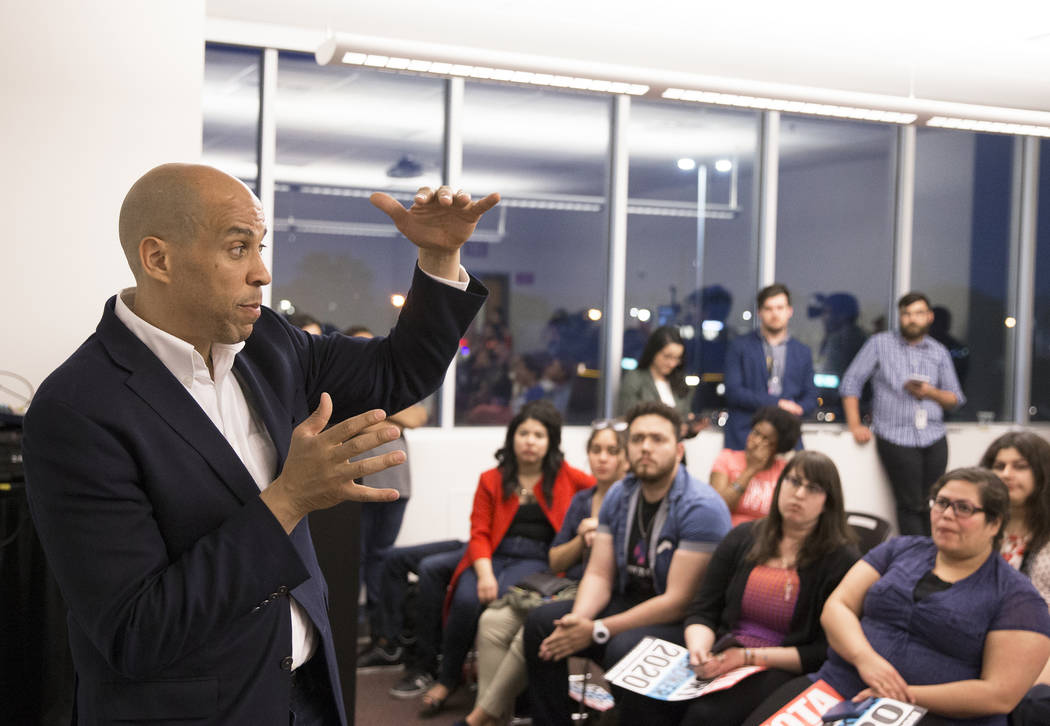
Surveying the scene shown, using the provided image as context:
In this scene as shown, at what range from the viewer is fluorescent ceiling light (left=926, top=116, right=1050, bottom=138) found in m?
5.05

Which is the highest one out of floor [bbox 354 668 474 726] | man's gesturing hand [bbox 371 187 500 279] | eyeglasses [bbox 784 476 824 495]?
man's gesturing hand [bbox 371 187 500 279]

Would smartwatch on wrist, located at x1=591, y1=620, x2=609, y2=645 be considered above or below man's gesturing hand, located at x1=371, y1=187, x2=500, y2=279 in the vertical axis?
below

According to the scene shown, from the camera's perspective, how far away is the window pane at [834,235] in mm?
7074

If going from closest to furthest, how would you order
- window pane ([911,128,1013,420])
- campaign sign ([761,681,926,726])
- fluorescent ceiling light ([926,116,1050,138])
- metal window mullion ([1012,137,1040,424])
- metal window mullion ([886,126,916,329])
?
campaign sign ([761,681,926,726])
fluorescent ceiling light ([926,116,1050,138])
metal window mullion ([886,126,916,329])
window pane ([911,128,1013,420])
metal window mullion ([1012,137,1040,424])

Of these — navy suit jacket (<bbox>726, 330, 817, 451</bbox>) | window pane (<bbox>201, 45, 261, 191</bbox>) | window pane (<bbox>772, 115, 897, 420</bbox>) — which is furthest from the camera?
window pane (<bbox>772, 115, 897, 420</bbox>)

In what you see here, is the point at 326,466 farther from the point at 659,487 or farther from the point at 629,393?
the point at 629,393

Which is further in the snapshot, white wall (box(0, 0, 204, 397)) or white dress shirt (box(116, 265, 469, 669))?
white wall (box(0, 0, 204, 397))

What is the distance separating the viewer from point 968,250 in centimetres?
756

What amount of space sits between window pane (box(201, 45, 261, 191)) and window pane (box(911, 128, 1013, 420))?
4.70 metres

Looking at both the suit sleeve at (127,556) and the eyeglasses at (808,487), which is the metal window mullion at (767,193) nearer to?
the eyeglasses at (808,487)

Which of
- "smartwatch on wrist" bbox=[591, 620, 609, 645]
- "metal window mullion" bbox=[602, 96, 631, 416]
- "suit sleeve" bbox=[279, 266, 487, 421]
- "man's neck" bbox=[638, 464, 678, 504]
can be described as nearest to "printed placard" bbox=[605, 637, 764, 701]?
"smartwatch on wrist" bbox=[591, 620, 609, 645]

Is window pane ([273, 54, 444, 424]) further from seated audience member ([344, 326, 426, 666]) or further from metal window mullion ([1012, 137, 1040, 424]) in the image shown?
metal window mullion ([1012, 137, 1040, 424])

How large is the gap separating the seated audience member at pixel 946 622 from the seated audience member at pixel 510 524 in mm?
1580

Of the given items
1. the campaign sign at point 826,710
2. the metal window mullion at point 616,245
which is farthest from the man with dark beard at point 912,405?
the campaign sign at point 826,710
